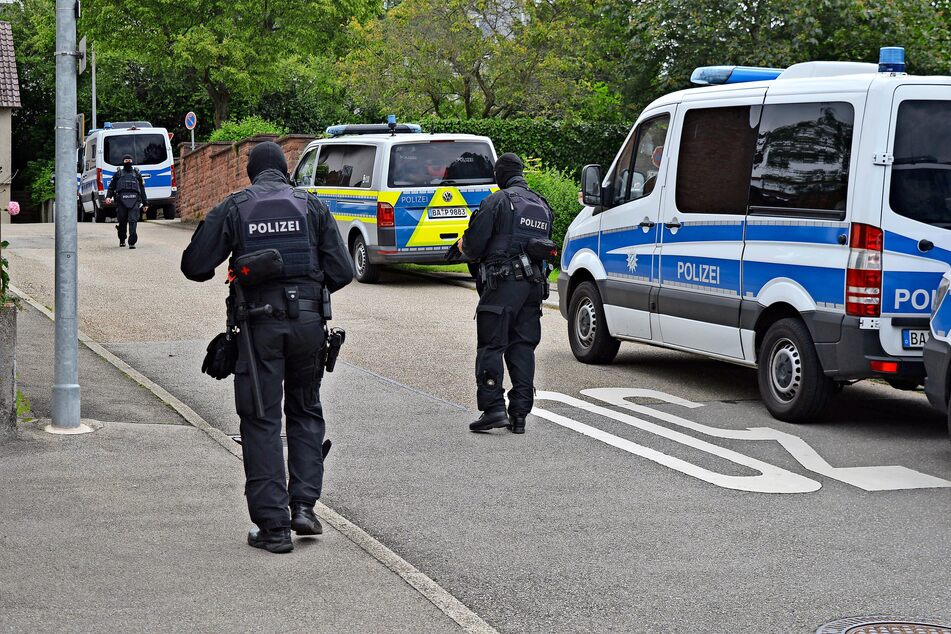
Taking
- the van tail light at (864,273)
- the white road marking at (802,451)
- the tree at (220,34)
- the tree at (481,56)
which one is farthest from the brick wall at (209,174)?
the van tail light at (864,273)

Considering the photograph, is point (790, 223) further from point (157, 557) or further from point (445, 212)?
point (445, 212)

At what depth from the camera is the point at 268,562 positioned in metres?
5.46

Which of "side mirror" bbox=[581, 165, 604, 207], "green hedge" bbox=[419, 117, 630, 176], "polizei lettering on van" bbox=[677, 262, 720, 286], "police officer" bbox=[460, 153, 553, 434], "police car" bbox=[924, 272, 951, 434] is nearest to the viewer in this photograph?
"police car" bbox=[924, 272, 951, 434]

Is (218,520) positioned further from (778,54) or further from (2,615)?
(778,54)

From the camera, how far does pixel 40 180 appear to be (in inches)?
1992

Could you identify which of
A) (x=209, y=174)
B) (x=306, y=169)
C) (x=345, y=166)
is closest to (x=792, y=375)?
(x=345, y=166)

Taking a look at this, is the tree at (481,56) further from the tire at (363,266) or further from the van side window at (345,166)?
the tire at (363,266)

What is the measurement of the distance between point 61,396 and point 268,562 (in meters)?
2.85

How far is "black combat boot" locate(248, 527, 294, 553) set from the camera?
5590 millimetres

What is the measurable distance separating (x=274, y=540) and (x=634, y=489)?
86.7 inches

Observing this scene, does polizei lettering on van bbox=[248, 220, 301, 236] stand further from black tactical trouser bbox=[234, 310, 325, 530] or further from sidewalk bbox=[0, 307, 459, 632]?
A: sidewalk bbox=[0, 307, 459, 632]

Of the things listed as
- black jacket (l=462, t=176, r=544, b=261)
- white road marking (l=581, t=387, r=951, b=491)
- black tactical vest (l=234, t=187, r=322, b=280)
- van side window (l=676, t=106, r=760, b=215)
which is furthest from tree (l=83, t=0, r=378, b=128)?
black tactical vest (l=234, t=187, r=322, b=280)

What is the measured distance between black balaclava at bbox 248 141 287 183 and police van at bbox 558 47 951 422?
4.07m

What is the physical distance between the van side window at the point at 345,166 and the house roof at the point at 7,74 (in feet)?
79.0
